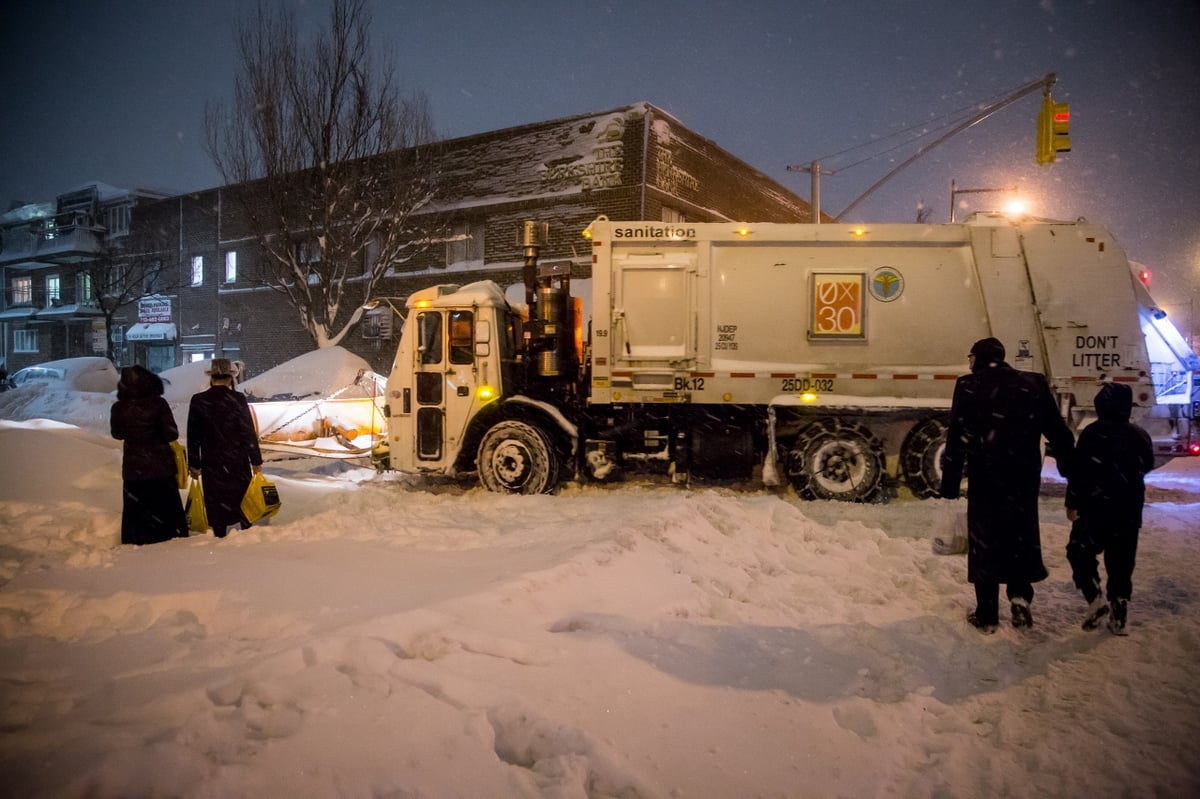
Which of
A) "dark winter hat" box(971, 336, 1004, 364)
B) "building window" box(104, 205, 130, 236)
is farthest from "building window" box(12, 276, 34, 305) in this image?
"dark winter hat" box(971, 336, 1004, 364)

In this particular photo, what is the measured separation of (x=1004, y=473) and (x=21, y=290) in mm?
55886

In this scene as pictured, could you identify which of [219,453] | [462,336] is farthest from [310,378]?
[219,453]

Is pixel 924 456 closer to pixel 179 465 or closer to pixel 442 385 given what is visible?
pixel 442 385

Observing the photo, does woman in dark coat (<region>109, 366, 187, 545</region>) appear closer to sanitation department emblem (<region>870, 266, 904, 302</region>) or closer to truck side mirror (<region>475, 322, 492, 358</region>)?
truck side mirror (<region>475, 322, 492, 358</region>)

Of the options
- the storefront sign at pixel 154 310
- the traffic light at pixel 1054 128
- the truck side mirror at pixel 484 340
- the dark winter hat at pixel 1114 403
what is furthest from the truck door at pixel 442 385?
the storefront sign at pixel 154 310

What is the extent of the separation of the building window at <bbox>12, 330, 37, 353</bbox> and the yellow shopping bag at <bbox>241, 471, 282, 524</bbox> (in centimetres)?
4817

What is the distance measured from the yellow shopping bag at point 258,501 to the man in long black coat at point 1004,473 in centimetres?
548

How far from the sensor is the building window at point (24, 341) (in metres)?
42.7

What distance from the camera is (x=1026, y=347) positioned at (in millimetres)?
8562

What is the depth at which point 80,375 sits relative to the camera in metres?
19.2

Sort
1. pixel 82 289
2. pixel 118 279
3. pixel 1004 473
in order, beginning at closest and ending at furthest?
pixel 1004 473, pixel 118 279, pixel 82 289

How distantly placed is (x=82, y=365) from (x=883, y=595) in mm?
22302

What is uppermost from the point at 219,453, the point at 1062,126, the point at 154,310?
the point at 1062,126

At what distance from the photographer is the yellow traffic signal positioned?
514 inches
